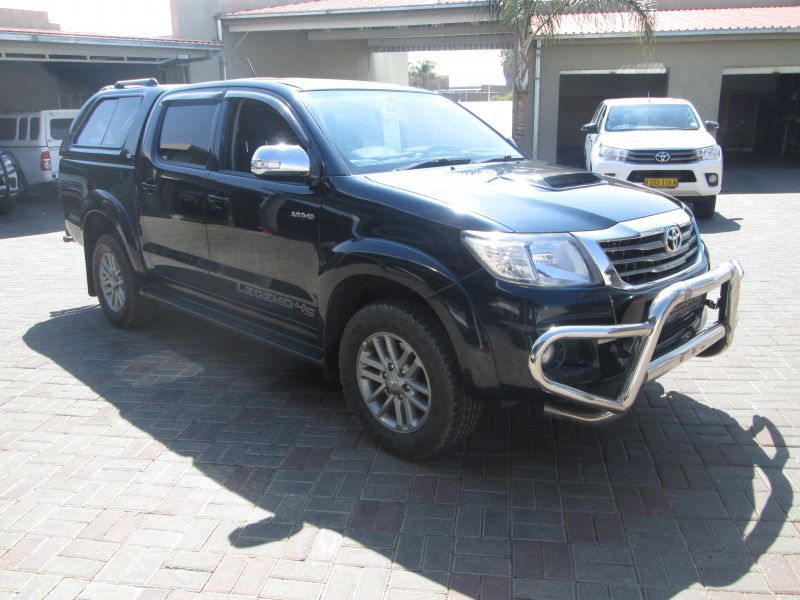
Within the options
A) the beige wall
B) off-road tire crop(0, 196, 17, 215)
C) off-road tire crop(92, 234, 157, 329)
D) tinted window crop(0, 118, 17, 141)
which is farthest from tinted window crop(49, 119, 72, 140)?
off-road tire crop(92, 234, 157, 329)

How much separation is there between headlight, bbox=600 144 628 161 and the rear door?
7.19 metres

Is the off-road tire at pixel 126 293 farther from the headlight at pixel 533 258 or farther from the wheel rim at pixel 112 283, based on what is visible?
the headlight at pixel 533 258

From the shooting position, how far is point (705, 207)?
1085cm

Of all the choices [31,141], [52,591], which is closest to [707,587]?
[52,591]

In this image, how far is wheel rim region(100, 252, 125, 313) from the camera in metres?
5.84

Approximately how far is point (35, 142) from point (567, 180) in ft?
45.5

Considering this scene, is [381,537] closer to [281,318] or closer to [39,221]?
[281,318]

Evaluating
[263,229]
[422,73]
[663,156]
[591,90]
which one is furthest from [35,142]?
[422,73]

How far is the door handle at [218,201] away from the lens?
4402 millimetres

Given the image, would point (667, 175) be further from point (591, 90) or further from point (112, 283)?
point (591, 90)

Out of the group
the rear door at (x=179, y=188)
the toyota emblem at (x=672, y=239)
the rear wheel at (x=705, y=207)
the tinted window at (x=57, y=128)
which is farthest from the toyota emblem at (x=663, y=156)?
the tinted window at (x=57, y=128)

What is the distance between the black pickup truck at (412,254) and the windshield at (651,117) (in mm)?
7381

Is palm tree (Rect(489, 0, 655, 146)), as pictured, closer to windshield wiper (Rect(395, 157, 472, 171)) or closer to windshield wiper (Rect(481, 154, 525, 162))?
windshield wiper (Rect(481, 154, 525, 162))

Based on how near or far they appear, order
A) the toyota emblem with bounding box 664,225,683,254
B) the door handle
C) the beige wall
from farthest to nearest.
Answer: the beige wall, the door handle, the toyota emblem with bounding box 664,225,683,254
